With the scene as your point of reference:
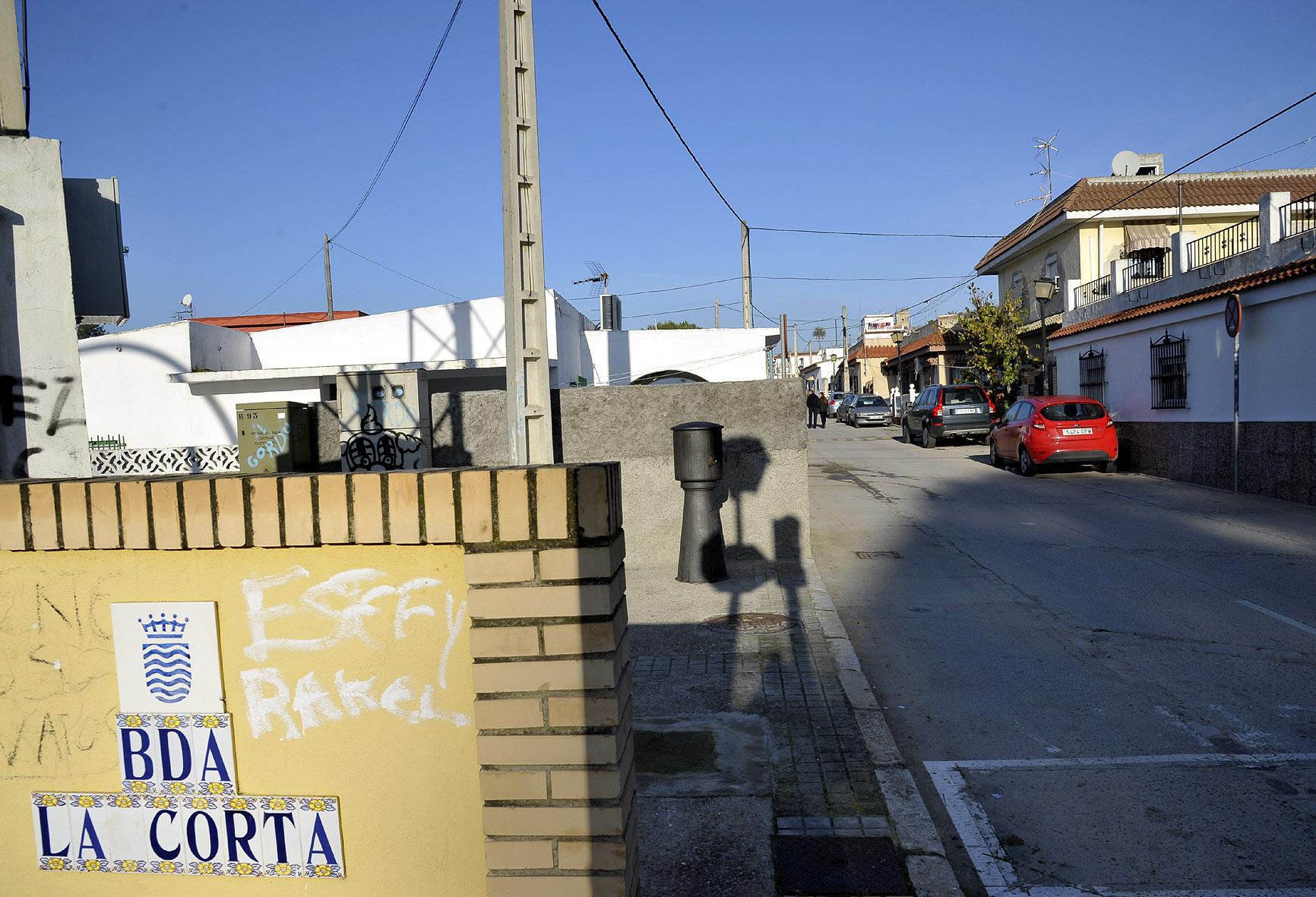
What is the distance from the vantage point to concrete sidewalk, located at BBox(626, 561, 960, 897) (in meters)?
3.60

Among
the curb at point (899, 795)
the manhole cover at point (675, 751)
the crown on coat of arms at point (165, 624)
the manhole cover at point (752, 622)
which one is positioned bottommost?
the curb at point (899, 795)

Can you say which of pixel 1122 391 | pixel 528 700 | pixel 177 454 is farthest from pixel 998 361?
pixel 528 700

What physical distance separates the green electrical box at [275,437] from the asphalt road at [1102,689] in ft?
18.0

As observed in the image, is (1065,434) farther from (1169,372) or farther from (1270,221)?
(1270,221)

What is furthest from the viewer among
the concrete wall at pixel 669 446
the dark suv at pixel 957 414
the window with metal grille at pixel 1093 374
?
the dark suv at pixel 957 414

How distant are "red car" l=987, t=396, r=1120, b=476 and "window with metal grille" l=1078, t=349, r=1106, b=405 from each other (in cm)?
380

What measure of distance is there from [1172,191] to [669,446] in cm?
2545

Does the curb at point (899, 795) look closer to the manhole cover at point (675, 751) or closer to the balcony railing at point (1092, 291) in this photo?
the manhole cover at point (675, 751)

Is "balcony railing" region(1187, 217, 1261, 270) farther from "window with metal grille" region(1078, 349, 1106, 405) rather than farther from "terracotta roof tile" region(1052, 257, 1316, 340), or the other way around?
"window with metal grille" region(1078, 349, 1106, 405)

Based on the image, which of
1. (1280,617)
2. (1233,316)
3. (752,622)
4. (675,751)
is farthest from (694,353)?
(675,751)

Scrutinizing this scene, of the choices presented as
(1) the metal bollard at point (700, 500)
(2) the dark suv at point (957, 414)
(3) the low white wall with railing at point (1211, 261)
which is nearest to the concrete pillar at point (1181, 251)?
(3) the low white wall with railing at point (1211, 261)

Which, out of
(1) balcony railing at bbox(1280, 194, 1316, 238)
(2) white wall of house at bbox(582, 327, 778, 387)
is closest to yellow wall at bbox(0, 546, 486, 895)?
(1) balcony railing at bbox(1280, 194, 1316, 238)

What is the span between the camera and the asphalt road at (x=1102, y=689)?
3.85 meters

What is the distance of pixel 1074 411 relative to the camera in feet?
61.8
